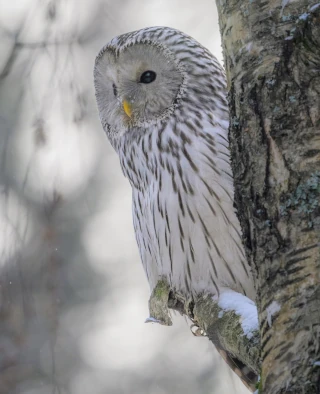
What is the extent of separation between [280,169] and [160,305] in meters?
1.73

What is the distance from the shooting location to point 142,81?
11.8ft


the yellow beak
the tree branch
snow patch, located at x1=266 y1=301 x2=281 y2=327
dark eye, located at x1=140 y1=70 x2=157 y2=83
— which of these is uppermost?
dark eye, located at x1=140 y1=70 x2=157 y2=83

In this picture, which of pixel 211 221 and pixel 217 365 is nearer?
pixel 211 221

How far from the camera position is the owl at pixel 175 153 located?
10.2ft

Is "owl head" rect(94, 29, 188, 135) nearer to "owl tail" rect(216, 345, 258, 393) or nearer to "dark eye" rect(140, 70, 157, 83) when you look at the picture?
"dark eye" rect(140, 70, 157, 83)

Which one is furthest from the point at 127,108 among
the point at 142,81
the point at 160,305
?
the point at 160,305

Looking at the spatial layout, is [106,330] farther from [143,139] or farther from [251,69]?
[251,69]

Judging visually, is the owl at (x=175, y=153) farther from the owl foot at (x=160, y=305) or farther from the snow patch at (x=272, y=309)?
the snow patch at (x=272, y=309)

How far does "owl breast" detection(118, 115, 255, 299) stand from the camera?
122 inches

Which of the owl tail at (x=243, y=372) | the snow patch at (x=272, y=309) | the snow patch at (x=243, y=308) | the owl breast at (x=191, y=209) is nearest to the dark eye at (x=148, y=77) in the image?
the owl breast at (x=191, y=209)

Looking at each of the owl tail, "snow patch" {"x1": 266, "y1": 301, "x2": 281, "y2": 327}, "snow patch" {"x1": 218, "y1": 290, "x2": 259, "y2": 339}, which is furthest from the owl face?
"snow patch" {"x1": 266, "y1": 301, "x2": 281, "y2": 327}

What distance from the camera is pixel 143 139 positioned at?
3.46 meters

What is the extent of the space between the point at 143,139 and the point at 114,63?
43 centimetres

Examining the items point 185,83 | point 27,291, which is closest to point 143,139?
point 185,83
